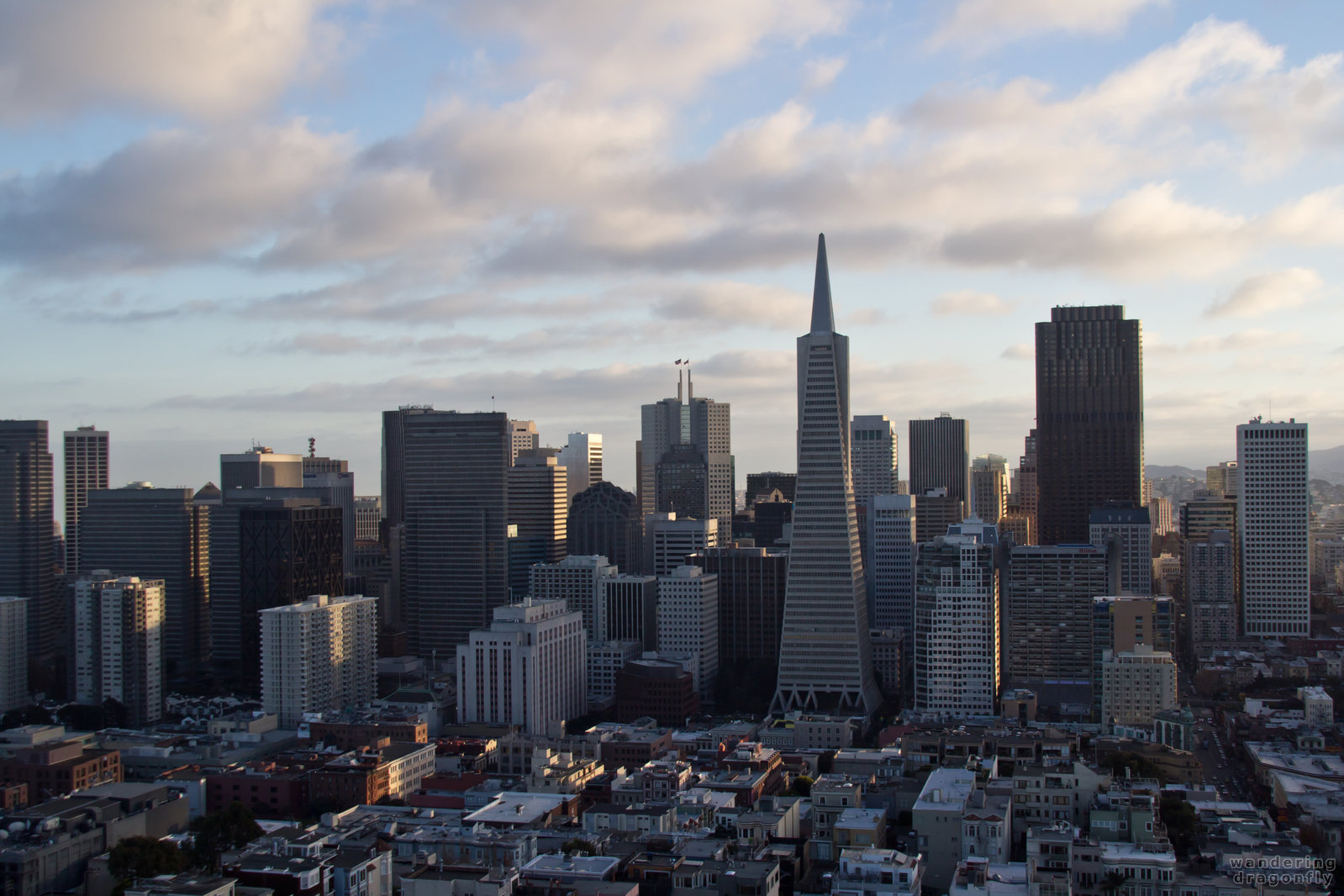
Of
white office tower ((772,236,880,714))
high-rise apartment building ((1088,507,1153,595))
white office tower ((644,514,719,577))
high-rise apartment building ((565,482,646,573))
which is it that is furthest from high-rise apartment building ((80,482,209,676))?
high-rise apartment building ((1088,507,1153,595))

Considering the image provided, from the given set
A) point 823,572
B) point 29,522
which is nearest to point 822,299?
point 823,572

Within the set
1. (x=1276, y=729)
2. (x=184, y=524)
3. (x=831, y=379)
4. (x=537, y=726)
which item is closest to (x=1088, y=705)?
(x=1276, y=729)

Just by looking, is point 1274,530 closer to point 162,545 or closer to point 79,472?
point 162,545

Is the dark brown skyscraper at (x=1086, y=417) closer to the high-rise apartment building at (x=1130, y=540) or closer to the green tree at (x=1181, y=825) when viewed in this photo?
the high-rise apartment building at (x=1130, y=540)

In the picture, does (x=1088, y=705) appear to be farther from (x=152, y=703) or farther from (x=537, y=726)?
(x=152, y=703)

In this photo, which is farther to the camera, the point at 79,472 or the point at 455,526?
the point at 79,472

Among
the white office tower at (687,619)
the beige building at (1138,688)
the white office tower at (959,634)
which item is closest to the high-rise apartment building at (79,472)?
the white office tower at (687,619)

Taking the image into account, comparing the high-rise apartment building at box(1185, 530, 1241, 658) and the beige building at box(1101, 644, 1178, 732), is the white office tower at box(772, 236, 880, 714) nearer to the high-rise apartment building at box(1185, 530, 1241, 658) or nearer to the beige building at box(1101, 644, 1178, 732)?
the beige building at box(1101, 644, 1178, 732)
